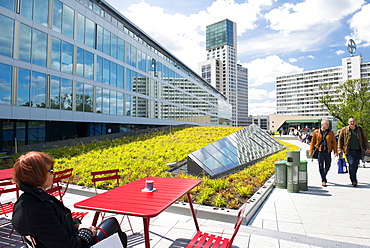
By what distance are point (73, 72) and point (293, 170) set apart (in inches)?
854

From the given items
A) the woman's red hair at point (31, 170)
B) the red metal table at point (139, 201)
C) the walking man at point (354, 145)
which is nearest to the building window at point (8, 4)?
the red metal table at point (139, 201)

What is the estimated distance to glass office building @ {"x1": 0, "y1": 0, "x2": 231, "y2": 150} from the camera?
17578mm

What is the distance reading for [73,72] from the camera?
Result: 22500mm

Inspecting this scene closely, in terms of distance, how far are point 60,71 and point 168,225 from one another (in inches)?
817

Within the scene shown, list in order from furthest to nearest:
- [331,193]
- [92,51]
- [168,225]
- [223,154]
Answer: [92,51]
[223,154]
[331,193]
[168,225]

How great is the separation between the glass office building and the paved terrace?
1552 cm

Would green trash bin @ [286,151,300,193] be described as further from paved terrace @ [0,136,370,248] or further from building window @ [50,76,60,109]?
building window @ [50,76,60,109]

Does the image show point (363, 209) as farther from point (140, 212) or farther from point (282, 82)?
point (282, 82)

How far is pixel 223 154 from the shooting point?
33.3 ft

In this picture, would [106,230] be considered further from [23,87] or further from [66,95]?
[66,95]

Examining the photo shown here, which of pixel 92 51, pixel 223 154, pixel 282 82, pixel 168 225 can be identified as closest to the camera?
pixel 168 225

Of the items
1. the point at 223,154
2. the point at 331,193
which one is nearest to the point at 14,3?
the point at 223,154

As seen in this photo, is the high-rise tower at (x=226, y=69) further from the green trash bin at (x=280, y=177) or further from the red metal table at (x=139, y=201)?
the red metal table at (x=139, y=201)

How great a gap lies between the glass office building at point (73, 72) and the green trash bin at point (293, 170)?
18285mm
